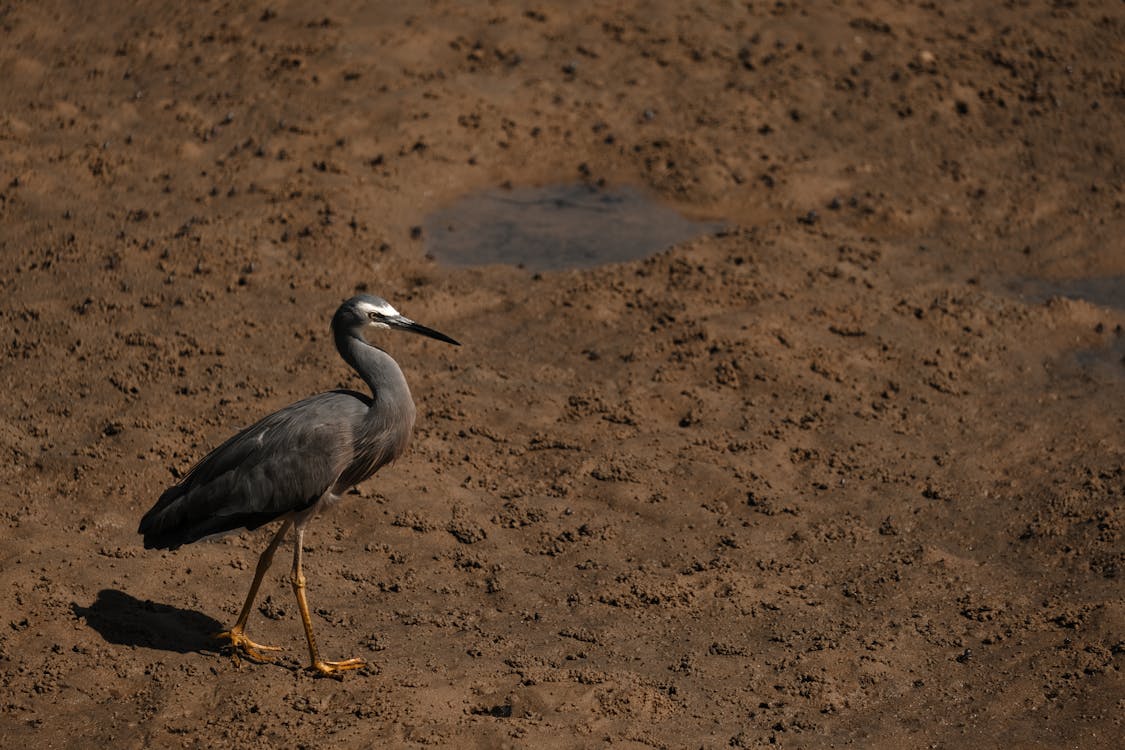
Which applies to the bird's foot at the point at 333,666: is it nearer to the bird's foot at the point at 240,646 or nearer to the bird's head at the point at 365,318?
the bird's foot at the point at 240,646

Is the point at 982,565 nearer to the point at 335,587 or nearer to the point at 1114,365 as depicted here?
the point at 1114,365

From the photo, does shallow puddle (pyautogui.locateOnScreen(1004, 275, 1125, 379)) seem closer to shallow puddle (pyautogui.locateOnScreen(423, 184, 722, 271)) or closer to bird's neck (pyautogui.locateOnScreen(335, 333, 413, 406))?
shallow puddle (pyautogui.locateOnScreen(423, 184, 722, 271))

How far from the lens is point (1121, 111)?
12695 millimetres

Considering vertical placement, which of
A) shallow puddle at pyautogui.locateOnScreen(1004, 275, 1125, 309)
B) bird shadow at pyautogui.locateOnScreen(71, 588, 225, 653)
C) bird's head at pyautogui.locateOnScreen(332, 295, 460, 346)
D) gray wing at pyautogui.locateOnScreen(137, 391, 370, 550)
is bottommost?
bird shadow at pyautogui.locateOnScreen(71, 588, 225, 653)

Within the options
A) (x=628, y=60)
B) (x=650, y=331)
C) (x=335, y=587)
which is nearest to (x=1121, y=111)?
(x=628, y=60)

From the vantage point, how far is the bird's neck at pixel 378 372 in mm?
6820

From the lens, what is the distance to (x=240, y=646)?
6809 mm

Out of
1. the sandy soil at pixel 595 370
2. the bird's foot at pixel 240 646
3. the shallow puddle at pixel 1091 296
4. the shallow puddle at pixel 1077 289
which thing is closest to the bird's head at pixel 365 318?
the sandy soil at pixel 595 370

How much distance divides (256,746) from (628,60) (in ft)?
28.3

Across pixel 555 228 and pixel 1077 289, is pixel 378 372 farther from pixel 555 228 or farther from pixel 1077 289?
pixel 1077 289

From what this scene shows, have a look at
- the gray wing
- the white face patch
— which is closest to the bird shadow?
the gray wing

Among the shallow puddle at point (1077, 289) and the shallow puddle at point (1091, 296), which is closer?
the shallow puddle at point (1091, 296)

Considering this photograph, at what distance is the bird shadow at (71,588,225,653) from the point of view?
678 cm

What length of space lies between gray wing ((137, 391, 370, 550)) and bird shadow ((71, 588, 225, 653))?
17.3 inches
